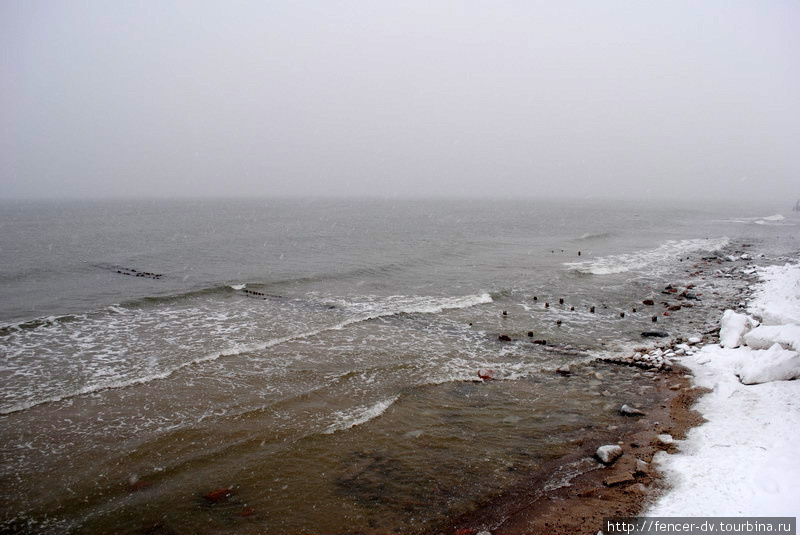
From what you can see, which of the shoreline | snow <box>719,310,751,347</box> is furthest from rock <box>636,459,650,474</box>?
snow <box>719,310,751,347</box>

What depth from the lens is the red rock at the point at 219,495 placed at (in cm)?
1022

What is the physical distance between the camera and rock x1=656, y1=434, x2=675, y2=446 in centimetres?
1163

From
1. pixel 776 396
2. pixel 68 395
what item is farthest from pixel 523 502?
pixel 68 395

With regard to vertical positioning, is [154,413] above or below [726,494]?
below

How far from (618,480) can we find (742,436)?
4069 mm

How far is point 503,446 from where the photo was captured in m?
12.4

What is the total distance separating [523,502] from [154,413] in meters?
12.0

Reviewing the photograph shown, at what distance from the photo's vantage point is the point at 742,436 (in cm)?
1136

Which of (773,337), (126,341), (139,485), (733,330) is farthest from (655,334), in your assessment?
(126,341)

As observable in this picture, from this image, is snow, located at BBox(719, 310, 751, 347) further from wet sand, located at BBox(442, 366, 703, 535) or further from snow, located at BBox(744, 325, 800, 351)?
wet sand, located at BBox(442, 366, 703, 535)

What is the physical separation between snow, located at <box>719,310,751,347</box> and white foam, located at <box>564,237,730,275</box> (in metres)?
20.2

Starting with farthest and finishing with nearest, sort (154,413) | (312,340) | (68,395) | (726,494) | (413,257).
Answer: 1. (413,257)
2. (312,340)
3. (68,395)
4. (154,413)
5. (726,494)

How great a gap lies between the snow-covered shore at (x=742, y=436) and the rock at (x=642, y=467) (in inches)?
12.0

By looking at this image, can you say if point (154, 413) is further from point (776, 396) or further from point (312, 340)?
point (776, 396)
